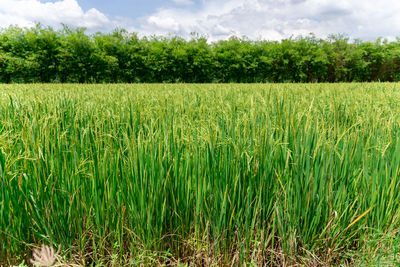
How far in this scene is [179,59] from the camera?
15.3m

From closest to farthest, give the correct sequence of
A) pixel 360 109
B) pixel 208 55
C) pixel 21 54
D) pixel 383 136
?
1. pixel 383 136
2. pixel 360 109
3. pixel 21 54
4. pixel 208 55

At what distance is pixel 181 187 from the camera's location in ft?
3.88

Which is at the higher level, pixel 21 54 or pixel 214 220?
pixel 21 54

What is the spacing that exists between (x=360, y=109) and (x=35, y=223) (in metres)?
2.74

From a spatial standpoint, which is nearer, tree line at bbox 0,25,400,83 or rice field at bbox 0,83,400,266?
rice field at bbox 0,83,400,266

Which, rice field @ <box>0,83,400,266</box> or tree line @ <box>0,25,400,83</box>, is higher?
tree line @ <box>0,25,400,83</box>

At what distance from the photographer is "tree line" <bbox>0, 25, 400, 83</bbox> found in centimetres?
1404

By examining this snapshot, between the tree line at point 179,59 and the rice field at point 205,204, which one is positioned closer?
the rice field at point 205,204

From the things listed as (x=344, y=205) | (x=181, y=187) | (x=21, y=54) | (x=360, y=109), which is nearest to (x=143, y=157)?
(x=181, y=187)

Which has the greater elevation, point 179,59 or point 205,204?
point 179,59

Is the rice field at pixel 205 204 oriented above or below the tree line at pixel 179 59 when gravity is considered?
below

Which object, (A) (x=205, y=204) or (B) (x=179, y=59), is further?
(B) (x=179, y=59)

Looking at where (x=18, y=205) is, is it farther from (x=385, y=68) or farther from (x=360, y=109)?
(x=385, y=68)

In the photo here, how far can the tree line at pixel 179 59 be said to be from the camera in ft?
46.1
